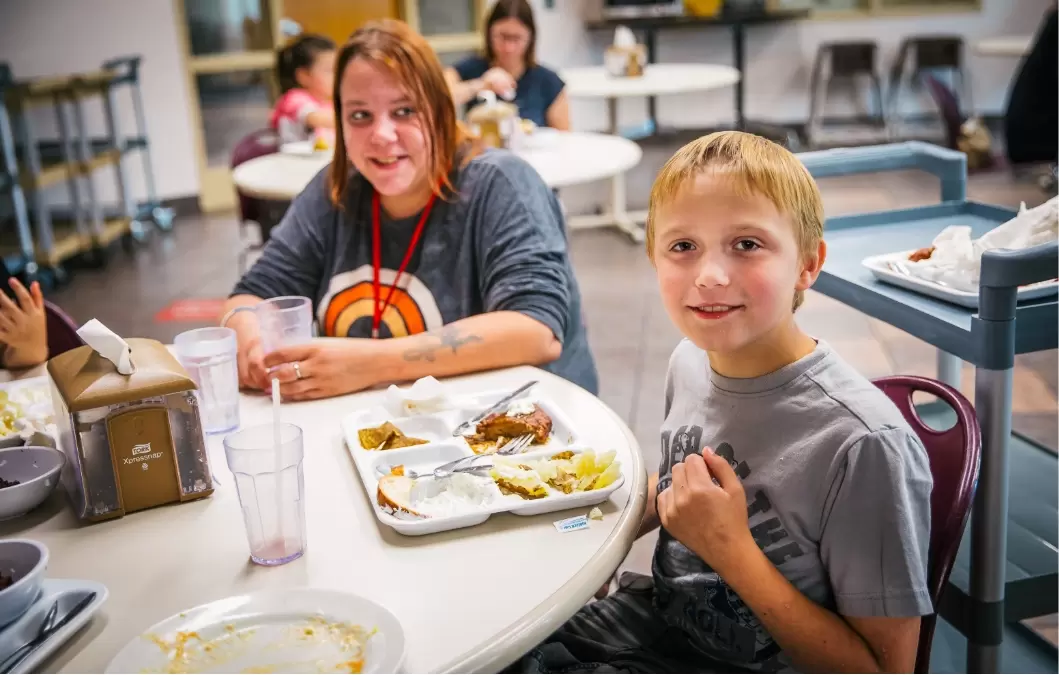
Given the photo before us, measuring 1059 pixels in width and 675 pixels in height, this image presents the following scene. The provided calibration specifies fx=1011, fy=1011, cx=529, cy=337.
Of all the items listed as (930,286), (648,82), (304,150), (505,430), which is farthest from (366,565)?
A: (648,82)

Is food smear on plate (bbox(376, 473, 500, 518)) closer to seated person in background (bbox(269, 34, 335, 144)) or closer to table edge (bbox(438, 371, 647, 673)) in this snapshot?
table edge (bbox(438, 371, 647, 673))

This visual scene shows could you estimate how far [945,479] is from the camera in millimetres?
1325

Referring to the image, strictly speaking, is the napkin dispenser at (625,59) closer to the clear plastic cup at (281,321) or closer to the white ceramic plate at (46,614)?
the clear plastic cup at (281,321)

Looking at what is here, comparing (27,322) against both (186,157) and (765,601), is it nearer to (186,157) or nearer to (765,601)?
(765,601)

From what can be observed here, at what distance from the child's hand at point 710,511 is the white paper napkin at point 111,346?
2.10 feet

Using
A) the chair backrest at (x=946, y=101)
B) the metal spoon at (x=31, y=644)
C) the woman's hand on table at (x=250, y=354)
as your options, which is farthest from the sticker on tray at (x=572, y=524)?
the chair backrest at (x=946, y=101)

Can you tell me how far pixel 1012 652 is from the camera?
6.57 ft

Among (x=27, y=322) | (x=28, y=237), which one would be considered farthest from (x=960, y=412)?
(x=28, y=237)

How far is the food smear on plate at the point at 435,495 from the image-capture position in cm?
113

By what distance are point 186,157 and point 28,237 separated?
6.89 ft

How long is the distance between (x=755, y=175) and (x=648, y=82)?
16.7 feet

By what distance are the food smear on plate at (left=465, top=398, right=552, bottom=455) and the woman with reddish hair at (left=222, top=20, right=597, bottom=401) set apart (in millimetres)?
279

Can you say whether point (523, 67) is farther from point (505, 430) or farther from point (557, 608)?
point (557, 608)

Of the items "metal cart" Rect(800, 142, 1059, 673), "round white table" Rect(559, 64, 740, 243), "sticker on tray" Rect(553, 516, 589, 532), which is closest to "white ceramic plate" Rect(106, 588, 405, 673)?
"sticker on tray" Rect(553, 516, 589, 532)
